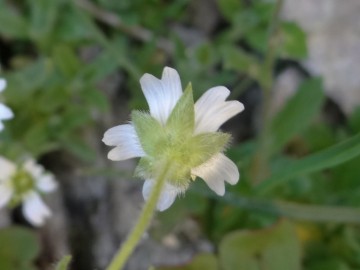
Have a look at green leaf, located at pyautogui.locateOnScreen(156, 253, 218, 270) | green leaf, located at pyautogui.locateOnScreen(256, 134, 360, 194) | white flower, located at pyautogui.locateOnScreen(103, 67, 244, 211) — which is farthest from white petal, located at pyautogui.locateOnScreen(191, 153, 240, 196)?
green leaf, located at pyautogui.locateOnScreen(156, 253, 218, 270)

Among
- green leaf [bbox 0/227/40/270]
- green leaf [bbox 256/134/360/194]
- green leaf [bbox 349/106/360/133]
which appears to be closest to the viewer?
green leaf [bbox 256/134/360/194]

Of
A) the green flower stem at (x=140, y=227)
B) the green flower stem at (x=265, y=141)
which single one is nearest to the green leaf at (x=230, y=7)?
→ the green flower stem at (x=265, y=141)

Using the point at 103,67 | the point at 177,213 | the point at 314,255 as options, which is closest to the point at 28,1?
the point at 103,67

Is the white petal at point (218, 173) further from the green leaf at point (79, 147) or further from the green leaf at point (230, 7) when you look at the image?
→ the green leaf at point (230, 7)

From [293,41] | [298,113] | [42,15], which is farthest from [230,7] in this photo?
[42,15]

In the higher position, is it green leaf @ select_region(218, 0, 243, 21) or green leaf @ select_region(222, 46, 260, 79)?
green leaf @ select_region(218, 0, 243, 21)

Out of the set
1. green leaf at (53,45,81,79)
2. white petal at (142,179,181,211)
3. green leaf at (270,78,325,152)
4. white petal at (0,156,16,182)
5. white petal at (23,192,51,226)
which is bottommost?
white petal at (142,179,181,211)

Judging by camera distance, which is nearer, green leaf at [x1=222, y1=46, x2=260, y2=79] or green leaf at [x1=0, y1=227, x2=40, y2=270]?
green leaf at [x1=0, y1=227, x2=40, y2=270]

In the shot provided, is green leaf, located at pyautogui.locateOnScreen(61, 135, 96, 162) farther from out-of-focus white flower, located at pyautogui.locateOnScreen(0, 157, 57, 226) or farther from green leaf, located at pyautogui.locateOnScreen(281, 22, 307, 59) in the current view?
green leaf, located at pyautogui.locateOnScreen(281, 22, 307, 59)
